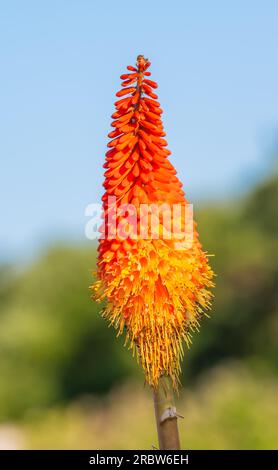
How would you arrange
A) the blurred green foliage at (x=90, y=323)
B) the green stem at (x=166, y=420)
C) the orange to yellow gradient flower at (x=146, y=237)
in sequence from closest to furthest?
the green stem at (x=166, y=420) < the orange to yellow gradient flower at (x=146, y=237) < the blurred green foliage at (x=90, y=323)

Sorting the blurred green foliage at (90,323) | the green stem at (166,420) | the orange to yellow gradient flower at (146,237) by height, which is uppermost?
the blurred green foliage at (90,323)

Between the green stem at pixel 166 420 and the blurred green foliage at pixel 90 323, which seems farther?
the blurred green foliage at pixel 90 323

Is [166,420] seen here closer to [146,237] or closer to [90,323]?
[146,237]

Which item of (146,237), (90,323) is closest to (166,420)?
(146,237)

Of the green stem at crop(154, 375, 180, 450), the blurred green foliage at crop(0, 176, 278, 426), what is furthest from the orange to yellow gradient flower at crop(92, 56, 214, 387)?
the blurred green foliage at crop(0, 176, 278, 426)

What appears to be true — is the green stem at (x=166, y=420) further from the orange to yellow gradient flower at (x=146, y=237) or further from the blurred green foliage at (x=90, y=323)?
the blurred green foliage at (x=90, y=323)

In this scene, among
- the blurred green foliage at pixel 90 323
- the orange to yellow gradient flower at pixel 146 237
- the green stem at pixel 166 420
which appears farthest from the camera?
the blurred green foliage at pixel 90 323

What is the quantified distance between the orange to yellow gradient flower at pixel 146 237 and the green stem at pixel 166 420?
0.10m

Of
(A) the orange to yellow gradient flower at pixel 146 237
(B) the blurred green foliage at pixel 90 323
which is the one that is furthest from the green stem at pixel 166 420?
(B) the blurred green foliage at pixel 90 323

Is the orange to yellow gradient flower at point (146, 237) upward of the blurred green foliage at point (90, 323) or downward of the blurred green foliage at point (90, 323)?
downward

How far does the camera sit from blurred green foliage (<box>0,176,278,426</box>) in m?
23.5

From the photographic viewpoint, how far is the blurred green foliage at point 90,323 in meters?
23.5

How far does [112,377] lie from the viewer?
23.5 meters
